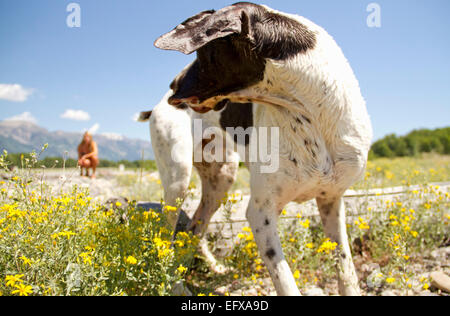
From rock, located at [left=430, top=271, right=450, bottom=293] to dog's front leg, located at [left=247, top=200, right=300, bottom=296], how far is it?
1.84m

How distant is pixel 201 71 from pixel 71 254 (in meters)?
1.40

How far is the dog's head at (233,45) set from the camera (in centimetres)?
168

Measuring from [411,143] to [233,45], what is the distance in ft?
122

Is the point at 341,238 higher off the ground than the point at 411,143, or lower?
lower

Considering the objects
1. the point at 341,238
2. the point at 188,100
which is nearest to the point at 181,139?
the point at 188,100

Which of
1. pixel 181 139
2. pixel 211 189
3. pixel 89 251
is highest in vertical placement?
pixel 181 139

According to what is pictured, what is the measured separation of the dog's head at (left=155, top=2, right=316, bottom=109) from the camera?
1.68 m

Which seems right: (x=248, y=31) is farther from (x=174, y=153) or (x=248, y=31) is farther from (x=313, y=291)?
(x=313, y=291)

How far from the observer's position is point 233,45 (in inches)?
72.6

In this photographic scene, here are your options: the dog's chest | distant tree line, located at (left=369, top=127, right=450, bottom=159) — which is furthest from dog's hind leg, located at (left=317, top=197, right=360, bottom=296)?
distant tree line, located at (left=369, top=127, right=450, bottom=159)

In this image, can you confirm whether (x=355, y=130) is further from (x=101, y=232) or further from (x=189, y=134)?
(x=101, y=232)

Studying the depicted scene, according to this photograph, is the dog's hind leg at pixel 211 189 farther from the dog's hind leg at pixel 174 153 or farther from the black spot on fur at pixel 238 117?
the black spot on fur at pixel 238 117

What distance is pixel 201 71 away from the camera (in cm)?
204

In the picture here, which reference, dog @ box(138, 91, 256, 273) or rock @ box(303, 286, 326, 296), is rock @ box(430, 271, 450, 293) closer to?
rock @ box(303, 286, 326, 296)
